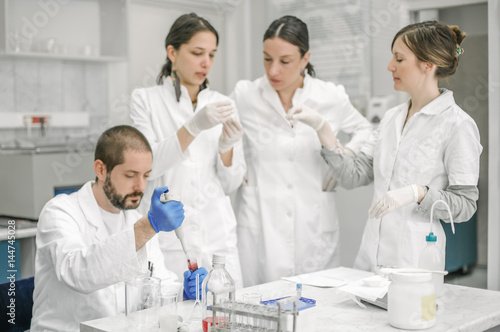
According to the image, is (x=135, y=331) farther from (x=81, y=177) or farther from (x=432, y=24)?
(x=81, y=177)

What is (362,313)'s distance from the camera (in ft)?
5.32

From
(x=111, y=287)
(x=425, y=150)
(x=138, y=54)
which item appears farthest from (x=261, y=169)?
(x=138, y=54)

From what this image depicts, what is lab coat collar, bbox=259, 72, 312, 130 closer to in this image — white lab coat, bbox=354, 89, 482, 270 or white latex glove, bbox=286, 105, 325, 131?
white latex glove, bbox=286, 105, 325, 131

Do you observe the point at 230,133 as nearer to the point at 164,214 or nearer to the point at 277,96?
the point at 277,96

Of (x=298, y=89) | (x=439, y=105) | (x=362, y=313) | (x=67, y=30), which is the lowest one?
(x=362, y=313)

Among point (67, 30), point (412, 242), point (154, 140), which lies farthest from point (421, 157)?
point (67, 30)

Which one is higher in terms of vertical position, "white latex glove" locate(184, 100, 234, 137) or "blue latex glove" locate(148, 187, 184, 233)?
"white latex glove" locate(184, 100, 234, 137)

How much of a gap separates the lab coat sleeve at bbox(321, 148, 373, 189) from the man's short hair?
754 millimetres

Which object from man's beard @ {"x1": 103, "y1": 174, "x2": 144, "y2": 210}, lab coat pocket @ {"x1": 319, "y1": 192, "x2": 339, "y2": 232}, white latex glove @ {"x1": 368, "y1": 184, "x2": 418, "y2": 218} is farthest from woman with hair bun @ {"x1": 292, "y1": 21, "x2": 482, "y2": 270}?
man's beard @ {"x1": 103, "y1": 174, "x2": 144, "y2": 210}

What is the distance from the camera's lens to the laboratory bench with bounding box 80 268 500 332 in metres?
1.49

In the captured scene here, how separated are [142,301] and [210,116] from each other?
0.91 meters

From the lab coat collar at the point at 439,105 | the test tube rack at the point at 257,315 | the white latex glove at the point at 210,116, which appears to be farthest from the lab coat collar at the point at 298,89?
→ the test tube rack at the point at 257,315

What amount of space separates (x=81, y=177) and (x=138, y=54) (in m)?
1.19

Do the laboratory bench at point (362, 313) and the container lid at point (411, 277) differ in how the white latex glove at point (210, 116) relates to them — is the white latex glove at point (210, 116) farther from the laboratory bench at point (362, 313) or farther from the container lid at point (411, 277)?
the container lid at point (411, 277)
